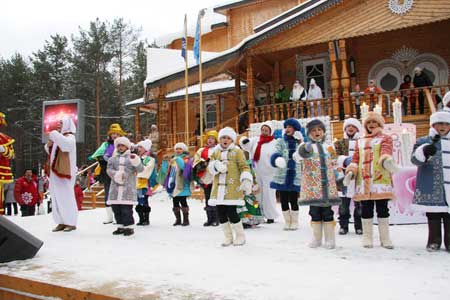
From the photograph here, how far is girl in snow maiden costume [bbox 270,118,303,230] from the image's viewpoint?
680 centimetres

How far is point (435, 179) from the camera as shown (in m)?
4.88

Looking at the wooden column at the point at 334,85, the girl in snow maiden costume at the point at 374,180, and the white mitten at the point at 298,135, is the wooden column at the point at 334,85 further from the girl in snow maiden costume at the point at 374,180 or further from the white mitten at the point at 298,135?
the girl in snow maiden costume at the point at 374,180

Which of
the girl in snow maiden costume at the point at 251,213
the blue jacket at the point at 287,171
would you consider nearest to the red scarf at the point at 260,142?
the girl in snow maiden costume at the point at 251,213

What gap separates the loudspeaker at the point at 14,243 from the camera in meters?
4.50

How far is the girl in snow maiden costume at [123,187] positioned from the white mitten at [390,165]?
11.7 feet

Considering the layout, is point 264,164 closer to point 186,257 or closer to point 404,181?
point 404,181

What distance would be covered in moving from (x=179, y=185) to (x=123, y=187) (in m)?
1.43

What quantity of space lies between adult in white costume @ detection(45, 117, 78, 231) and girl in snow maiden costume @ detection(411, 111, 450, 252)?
5.11m

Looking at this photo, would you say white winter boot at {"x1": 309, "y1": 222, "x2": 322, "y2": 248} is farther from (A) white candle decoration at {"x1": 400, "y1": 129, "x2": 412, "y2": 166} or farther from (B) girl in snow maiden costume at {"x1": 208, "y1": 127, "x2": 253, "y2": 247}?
(A) white candle decoration at {"x1": 400, "y1": 129, "x2": 412, "y2": 166}

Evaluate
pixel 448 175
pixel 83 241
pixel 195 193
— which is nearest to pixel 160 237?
pixel 83 241

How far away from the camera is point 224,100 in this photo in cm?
2417

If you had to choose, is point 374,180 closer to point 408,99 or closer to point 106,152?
point 106,152

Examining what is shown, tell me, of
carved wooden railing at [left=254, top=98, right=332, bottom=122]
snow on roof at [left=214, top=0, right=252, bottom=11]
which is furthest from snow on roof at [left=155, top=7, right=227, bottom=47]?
carved wooden railing at [left=254, top=98, right=332, bottom=122]

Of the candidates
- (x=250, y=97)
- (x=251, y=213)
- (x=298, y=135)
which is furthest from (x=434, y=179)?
(x=250, y=97)
